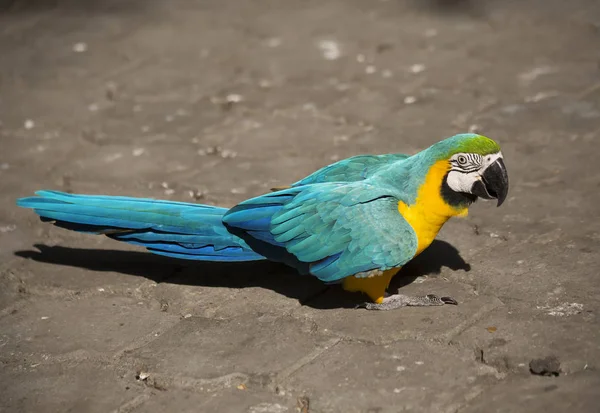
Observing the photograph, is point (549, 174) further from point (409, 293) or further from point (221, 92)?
point (221, 92)

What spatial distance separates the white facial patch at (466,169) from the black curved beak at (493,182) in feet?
0.05

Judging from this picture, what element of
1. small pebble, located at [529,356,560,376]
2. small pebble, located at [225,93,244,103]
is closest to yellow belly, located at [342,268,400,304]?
small pebble, located at [529,356,560,376]

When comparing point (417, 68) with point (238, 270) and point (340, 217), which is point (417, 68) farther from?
point (340, 217)

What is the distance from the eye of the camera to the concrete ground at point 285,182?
3.08 metres

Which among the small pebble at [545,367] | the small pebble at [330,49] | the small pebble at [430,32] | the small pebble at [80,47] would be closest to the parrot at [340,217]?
the small pebble at [545,367]

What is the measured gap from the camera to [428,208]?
11.0ft

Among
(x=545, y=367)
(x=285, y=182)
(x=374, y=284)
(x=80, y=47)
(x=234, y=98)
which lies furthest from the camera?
(x=80, y=47)

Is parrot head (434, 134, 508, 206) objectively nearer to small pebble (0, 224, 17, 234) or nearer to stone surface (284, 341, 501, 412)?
stone surface (284, 341, 501, 412)

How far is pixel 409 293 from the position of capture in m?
3.58

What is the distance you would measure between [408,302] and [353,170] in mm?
631

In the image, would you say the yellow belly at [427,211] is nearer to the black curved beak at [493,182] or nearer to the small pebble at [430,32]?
the black curved beak at [493,182]

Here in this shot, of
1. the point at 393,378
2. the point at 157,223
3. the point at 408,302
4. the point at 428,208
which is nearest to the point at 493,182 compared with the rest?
the point at 428,208

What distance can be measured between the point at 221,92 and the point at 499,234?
242cm

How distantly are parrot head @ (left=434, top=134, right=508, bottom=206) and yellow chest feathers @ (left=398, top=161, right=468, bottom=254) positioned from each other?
0.03 metres
